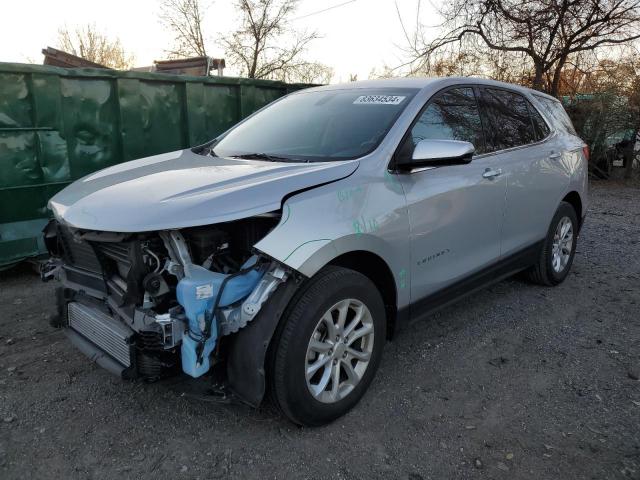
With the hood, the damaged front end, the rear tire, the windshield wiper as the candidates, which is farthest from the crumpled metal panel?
the rear tire

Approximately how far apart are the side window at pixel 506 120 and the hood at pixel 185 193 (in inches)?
62.4

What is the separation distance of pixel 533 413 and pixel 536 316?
1506 mm

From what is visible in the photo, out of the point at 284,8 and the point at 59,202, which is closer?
the point at 59,202

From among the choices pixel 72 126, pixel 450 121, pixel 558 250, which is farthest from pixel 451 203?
pixel 72 126

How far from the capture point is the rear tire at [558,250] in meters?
4.61

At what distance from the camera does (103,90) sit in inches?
216

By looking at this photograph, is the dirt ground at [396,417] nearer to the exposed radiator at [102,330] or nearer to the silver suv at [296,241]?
the silver suv at [296,241]

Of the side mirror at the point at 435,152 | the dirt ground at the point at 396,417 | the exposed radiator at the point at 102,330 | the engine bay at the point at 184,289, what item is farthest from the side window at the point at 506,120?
the exposed radiator at the point at 102,330

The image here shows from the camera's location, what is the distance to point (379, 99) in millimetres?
3340

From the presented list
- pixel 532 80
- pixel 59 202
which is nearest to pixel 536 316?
pixel 59 202

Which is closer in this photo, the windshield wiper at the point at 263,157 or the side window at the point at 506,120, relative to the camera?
the windshield wiper at the point at 263,157

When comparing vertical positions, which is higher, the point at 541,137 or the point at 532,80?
the point at 532,80

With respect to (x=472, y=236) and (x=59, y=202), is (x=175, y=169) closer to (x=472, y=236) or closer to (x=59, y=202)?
(x=59, y=202)

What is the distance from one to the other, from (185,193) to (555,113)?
3.85 m
